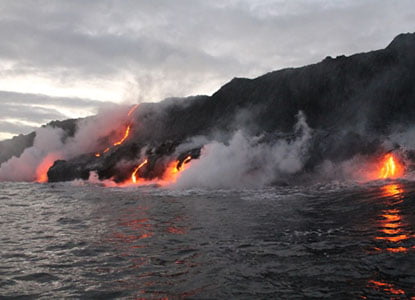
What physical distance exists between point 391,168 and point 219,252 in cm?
1989

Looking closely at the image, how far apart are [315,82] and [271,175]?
1545 cm

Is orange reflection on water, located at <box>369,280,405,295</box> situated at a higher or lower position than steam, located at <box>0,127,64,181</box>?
lower

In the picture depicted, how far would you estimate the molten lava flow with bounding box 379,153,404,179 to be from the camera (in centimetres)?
2427

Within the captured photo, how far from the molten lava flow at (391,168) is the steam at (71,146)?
109 ft

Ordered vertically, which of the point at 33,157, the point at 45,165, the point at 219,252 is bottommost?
the point at 219,252

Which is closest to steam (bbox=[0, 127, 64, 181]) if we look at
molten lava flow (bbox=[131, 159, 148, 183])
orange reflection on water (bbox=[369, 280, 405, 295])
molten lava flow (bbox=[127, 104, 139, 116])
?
molten lava flow (bbox=[127, 104, 139, 116])

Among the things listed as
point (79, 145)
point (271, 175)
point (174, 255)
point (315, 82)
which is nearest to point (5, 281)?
point (174, 255)

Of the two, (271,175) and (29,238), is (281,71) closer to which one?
(271,175)

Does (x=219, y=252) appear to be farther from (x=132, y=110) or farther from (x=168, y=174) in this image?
(x=132, y=110)

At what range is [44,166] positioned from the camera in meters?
48.9

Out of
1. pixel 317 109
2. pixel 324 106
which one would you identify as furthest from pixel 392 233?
pixel 317 109

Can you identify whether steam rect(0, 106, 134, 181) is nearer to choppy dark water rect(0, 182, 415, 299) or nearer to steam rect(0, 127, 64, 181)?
steam rect(0, 127, 64, 181)

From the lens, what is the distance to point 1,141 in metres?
67.0

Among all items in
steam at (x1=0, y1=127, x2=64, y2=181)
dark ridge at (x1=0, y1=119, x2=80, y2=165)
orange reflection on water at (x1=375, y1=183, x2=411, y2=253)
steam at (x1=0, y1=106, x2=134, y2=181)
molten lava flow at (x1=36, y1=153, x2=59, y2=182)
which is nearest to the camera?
orange reflection on water at (x1=375, y1=183, x2=411, y2=253)
